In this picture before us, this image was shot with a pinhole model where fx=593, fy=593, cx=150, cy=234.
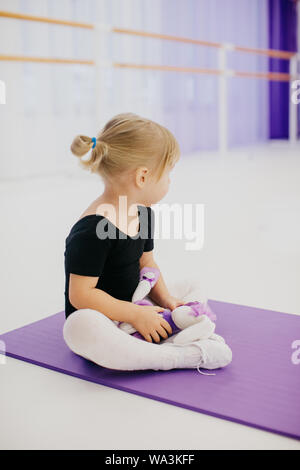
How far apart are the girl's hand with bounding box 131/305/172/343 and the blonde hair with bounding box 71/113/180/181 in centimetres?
25

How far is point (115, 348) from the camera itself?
947 mm

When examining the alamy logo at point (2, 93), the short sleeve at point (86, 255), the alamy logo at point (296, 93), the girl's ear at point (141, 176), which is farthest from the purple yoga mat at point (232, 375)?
the alamy logo at point (296, 93)

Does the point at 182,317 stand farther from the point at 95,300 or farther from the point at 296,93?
the point at 296,93

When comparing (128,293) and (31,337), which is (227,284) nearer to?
(128,293)

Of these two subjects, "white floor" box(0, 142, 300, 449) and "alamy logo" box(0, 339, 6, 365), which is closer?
"white floor" box(0, 142, 300, 449)

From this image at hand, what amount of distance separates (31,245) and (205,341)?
1051 millimetres

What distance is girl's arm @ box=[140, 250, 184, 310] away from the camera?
3.87ft

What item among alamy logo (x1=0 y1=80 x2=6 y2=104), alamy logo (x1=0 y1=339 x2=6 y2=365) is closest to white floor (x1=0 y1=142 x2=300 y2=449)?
alamy logo (x1=0 y1=339 x2=6 y2=365)

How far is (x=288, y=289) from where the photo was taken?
1.47m

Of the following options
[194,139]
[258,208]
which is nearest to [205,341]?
[258,208]

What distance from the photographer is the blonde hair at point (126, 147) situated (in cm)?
103

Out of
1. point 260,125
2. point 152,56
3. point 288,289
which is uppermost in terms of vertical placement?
point 152,56

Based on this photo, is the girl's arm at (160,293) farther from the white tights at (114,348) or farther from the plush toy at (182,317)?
the white tights at (114,348)

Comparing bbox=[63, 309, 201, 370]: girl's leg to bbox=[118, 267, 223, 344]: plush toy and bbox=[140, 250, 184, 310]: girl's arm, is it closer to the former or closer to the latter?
bbox=[118, 267, 223, 344]: plush toy
